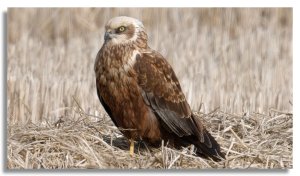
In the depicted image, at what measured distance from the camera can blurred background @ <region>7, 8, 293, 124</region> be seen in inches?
337

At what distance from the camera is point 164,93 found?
8102 mm

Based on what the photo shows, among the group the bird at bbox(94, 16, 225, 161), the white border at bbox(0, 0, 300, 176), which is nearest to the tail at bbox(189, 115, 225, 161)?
the bird at bbox(94, 16, 225, 161)

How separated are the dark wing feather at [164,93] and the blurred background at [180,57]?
1.52 feet

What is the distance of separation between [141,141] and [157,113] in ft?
1.00

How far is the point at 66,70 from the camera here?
8.82 m

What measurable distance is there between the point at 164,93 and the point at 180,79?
28.6 inches

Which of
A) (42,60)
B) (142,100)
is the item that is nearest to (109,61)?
(142,100)

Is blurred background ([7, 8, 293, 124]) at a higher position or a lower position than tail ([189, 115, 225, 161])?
higher

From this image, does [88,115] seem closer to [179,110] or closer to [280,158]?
[179,110]

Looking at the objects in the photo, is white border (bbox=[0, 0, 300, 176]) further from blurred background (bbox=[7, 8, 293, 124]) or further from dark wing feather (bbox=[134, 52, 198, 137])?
dark wing feather (bbox=[134, 52, 198, 137])

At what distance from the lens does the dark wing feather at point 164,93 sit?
7992 mm

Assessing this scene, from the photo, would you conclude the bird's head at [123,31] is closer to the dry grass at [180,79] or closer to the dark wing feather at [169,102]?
the dark wing feather at [169,102]
